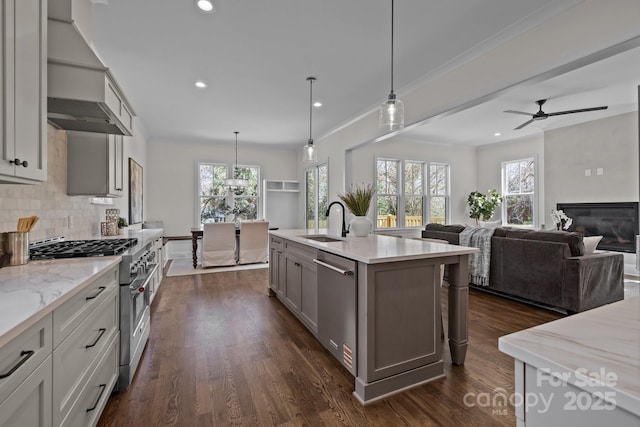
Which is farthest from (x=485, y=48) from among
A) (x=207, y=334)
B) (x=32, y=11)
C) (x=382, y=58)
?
(x=207, y=334)

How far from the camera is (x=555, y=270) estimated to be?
3.19 metres

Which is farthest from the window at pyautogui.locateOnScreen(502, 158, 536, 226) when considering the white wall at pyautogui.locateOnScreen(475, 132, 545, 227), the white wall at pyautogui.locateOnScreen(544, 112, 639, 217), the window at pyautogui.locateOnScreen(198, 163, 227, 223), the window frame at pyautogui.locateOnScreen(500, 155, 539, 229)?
the window at pyautogui.locateOnScreen(198, 163, 227, 223)

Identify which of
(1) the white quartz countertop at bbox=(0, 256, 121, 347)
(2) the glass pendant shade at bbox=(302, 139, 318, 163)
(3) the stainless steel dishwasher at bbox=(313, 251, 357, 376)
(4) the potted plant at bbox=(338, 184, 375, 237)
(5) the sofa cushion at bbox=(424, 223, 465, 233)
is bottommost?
(3) the stainless steel dishwasher at bbox=(313, 251, 357, 376)

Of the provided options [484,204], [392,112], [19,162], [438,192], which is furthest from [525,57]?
[484,204]

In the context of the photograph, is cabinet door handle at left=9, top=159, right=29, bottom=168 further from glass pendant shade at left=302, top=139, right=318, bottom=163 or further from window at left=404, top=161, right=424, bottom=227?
window at left=404, top=161, right=424, bottom=227

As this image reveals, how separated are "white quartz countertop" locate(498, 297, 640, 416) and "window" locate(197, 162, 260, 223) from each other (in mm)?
7342

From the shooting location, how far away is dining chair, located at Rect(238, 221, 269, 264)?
227 inches

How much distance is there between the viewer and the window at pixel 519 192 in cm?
704

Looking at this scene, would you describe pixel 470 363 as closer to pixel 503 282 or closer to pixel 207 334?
pixel 503 282

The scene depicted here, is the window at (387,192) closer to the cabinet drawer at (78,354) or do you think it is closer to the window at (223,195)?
the window at (223,195)

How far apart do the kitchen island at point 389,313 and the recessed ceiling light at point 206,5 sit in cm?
213

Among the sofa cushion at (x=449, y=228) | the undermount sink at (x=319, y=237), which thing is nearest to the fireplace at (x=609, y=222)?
the sofa cushion at (x=449, y=228)

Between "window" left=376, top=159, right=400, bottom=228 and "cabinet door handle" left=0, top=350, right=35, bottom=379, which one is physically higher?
"window" left=376, top=159, right=400, bottom=228

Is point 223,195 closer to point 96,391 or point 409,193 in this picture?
point 409,193
